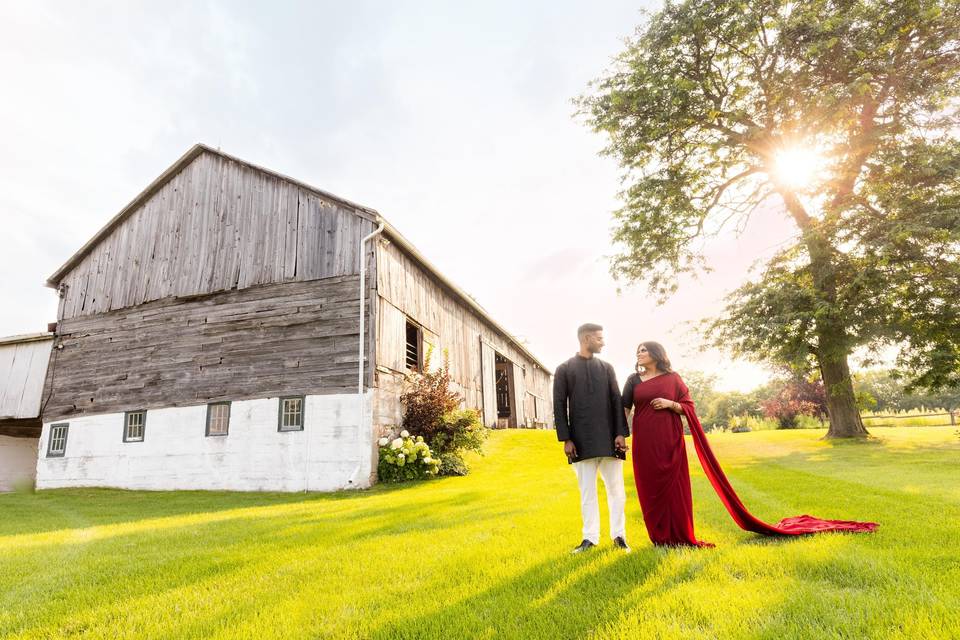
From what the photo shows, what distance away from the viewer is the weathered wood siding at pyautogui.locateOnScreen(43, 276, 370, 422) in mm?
13367

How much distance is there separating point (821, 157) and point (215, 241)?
19036 millimetres

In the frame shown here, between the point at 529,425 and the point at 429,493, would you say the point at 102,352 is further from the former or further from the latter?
the point at 529,425

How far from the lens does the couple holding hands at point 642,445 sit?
14.7 feet

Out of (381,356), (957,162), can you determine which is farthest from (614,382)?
(957,162)

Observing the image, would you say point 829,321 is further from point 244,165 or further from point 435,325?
point 244,165

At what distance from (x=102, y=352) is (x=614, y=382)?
17.9 meters

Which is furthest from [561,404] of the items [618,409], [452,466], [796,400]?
[796,400]

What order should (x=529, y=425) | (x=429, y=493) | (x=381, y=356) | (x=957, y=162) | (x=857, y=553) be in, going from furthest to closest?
(x=529, y=425) < (x=381, y=356) < (x=957, y=162) < (x=429, y=493) < (x=857, y=553)

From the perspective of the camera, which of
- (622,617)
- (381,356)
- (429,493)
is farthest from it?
(381,356)

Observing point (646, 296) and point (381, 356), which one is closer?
point (381, 356)

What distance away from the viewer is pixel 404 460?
1254 cm

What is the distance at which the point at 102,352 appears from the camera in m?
16.6

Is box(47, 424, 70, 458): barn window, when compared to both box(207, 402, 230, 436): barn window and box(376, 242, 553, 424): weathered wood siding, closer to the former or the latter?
box(207, 402, 230, 436): barn window

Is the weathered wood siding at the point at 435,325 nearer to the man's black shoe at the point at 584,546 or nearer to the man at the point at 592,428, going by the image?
the man at the point at 592,428
